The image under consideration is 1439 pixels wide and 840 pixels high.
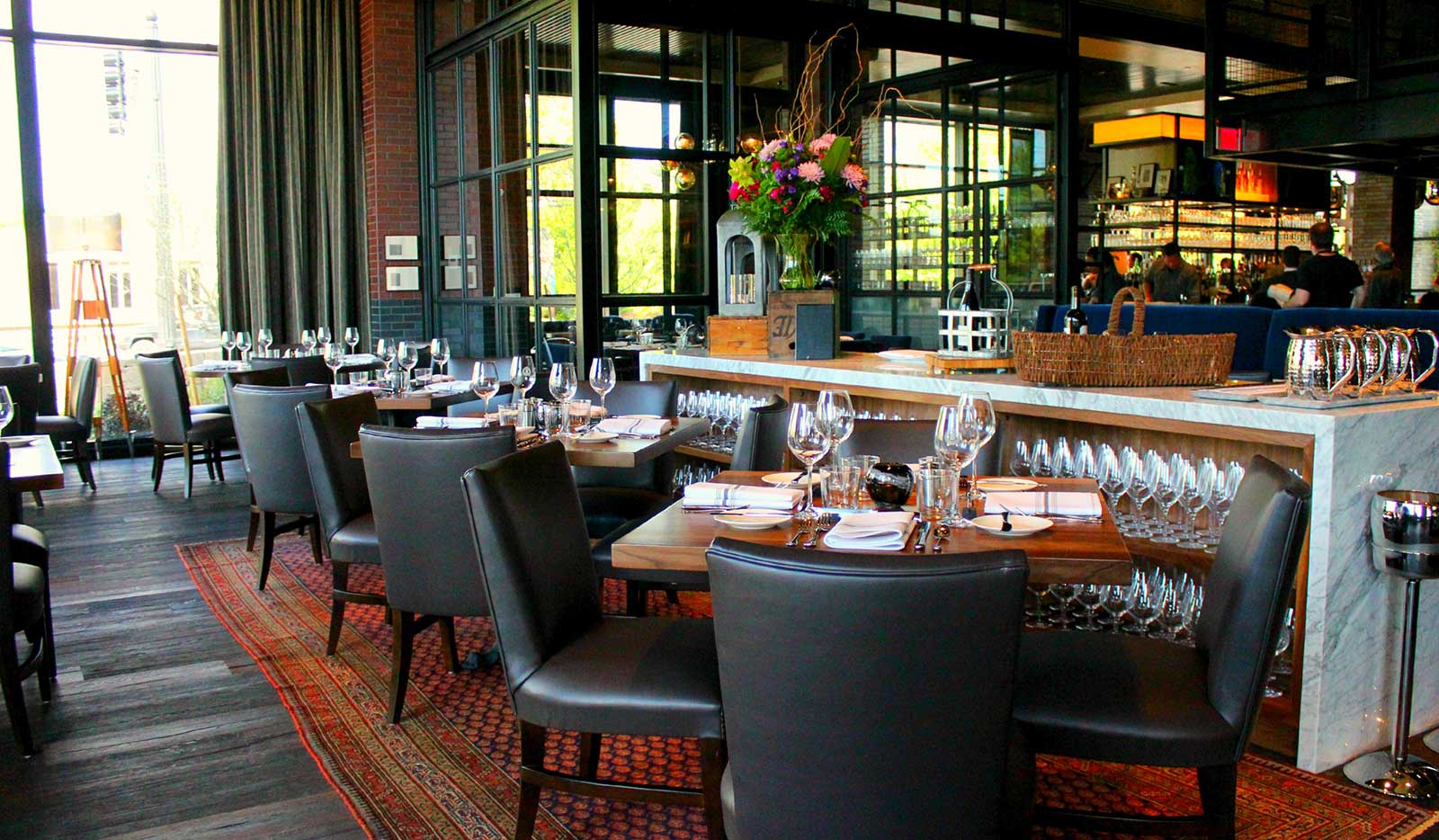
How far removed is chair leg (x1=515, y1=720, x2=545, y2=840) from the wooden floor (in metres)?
0.53

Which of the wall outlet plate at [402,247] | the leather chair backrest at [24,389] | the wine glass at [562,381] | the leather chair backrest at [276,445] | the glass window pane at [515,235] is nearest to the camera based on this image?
the wine glass at [562,381]

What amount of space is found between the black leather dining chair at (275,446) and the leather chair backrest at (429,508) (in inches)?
67.1

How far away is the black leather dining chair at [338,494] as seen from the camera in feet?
12.3

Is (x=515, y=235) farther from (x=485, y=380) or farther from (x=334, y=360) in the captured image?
(x=485, y=380)

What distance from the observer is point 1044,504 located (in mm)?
2648

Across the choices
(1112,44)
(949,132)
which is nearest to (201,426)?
(949,132)

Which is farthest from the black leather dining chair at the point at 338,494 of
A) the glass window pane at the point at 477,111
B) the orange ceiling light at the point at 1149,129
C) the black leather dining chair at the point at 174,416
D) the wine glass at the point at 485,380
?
the orange ceiling light at the point at 1149,129

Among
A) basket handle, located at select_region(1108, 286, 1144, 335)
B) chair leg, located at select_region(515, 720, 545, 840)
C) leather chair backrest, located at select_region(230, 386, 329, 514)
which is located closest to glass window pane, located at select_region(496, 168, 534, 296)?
leather chair backrest, located at select_region(230, 386, 329, 514)

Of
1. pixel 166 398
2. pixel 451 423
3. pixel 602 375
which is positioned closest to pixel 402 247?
pixel 166 398

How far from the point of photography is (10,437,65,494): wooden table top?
10.6 feet

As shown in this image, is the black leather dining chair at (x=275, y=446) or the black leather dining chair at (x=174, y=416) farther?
the black leather dining chair at (x=174, y=416)

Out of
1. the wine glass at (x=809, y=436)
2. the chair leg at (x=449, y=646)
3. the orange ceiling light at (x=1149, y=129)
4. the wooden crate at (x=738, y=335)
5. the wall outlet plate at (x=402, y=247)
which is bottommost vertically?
the chair leg at (x=449, y=646)

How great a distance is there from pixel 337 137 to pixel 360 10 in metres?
1.03

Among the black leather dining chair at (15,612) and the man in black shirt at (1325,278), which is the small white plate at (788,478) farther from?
the man in black shirt at (1325,278)
